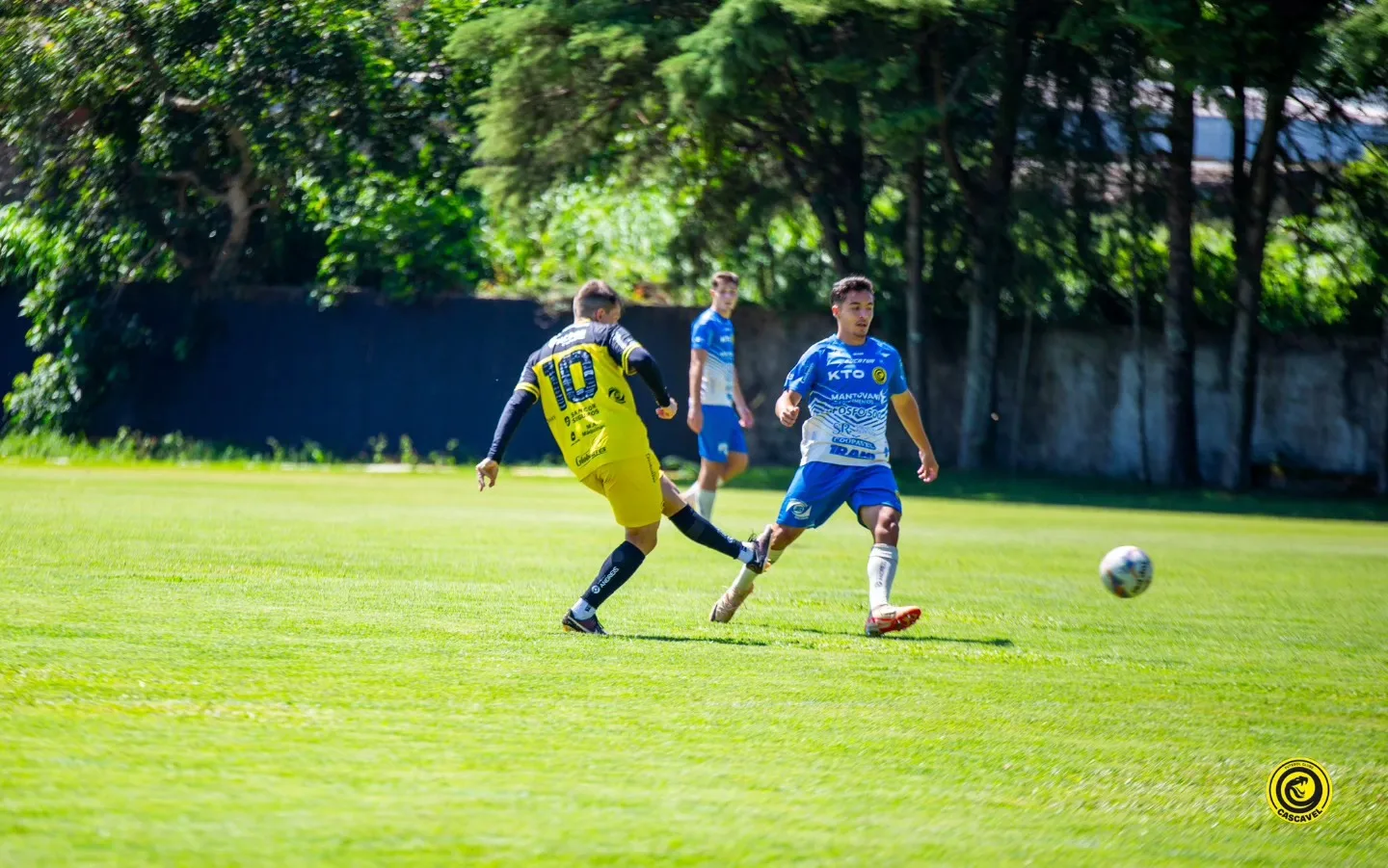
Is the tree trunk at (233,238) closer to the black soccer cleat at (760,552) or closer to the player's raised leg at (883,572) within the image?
the black soccer cleat at (760,552)

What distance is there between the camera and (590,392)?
930cm

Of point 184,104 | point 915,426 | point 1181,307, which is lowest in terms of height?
point 915,426

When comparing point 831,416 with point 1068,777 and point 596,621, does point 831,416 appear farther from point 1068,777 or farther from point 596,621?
point 1068,777

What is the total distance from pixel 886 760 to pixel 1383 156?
819 inches

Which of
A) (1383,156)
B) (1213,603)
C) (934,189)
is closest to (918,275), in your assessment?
(934,189)

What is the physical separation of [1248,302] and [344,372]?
45.7 ft

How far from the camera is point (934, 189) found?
2766 centimetres

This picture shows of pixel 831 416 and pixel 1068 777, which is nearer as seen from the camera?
pixel 1068 777

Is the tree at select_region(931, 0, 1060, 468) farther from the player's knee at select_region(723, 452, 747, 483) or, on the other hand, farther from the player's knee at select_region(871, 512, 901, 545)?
the player's knee at select_region(871, 512, 901, 545)

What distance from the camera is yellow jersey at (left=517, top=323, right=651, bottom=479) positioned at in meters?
9.27

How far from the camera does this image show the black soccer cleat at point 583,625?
8988mm

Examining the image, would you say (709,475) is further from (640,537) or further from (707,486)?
(640,537)

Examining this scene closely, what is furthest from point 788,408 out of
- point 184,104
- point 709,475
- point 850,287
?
point 184,104

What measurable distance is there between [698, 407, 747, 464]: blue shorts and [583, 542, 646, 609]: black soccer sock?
6390mm
